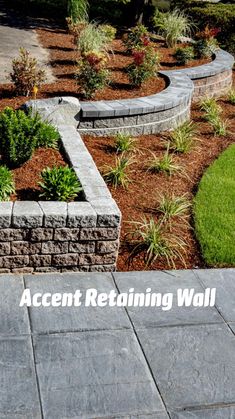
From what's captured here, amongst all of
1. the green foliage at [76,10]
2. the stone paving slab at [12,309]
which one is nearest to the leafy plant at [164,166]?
the stone paving slab at [12,309]

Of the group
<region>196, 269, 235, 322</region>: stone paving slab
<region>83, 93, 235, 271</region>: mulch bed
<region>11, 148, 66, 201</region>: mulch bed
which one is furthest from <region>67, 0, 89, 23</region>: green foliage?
<region>196, 269, 235, 322</region>: stone paving slab

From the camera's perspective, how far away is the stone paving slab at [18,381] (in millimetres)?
3662

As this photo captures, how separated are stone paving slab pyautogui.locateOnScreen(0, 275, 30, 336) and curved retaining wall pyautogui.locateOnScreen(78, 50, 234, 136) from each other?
11.2ft

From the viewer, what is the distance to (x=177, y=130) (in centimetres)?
869

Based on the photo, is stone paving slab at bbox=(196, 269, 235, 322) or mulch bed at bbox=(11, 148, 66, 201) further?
mulch bed at bbox=(11, 148, 66, 201)

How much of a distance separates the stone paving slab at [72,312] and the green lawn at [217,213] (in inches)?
52.6

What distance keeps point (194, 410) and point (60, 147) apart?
4.01m

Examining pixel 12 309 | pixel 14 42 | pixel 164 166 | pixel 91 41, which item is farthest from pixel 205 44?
pixel 12 309

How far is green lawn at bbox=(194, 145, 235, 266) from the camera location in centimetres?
583

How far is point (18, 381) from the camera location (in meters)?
3.90

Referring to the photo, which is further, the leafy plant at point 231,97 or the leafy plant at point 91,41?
the leafy plant at point 231,97

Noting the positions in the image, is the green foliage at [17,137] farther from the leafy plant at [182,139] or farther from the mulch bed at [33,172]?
the leafy plant at [182,139]

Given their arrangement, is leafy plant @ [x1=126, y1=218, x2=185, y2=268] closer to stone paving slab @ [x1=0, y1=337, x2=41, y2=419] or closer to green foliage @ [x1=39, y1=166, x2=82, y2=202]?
green foliage @ [x1=39, y1=166, x2=82, y2=202]

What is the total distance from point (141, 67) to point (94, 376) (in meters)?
6.56
